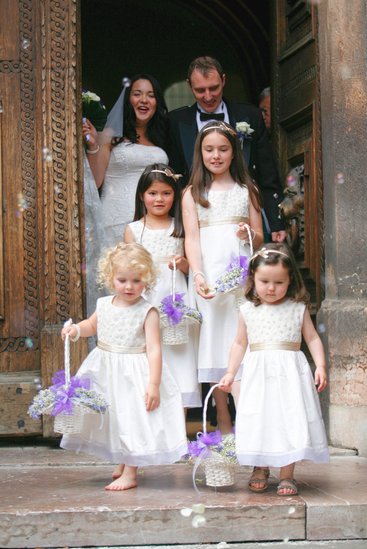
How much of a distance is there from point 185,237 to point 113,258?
2.52 ft

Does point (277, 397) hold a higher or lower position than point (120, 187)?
lower

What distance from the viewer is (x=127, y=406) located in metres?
4.84

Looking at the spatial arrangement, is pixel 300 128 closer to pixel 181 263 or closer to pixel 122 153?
pixel 122 153

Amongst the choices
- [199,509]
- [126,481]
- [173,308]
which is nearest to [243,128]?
[173,308]

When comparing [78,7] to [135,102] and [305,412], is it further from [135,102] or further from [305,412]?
[305,412]

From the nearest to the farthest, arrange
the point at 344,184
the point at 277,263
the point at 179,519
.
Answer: the point at 179,519
the point at 277,263
the point at 344,184

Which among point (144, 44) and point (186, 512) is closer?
point (186, 512)

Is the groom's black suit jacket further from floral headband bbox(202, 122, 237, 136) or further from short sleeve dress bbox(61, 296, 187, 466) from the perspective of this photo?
short sleeve dress bbox(61, 296, 187, 466)

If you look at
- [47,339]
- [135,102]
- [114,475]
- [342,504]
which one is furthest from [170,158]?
[342,504]

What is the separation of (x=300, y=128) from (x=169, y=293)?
184 centimetres

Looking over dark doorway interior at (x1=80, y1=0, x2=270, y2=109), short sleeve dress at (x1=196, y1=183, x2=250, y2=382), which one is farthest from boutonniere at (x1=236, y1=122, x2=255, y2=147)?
dark doorway interior at (x1=80, y1=0, x2=270, y2=109)

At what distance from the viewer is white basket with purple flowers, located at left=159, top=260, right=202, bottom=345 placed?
5227mm

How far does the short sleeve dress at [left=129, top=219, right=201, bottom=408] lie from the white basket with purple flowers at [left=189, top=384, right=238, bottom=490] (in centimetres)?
79

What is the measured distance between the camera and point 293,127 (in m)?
6.93
